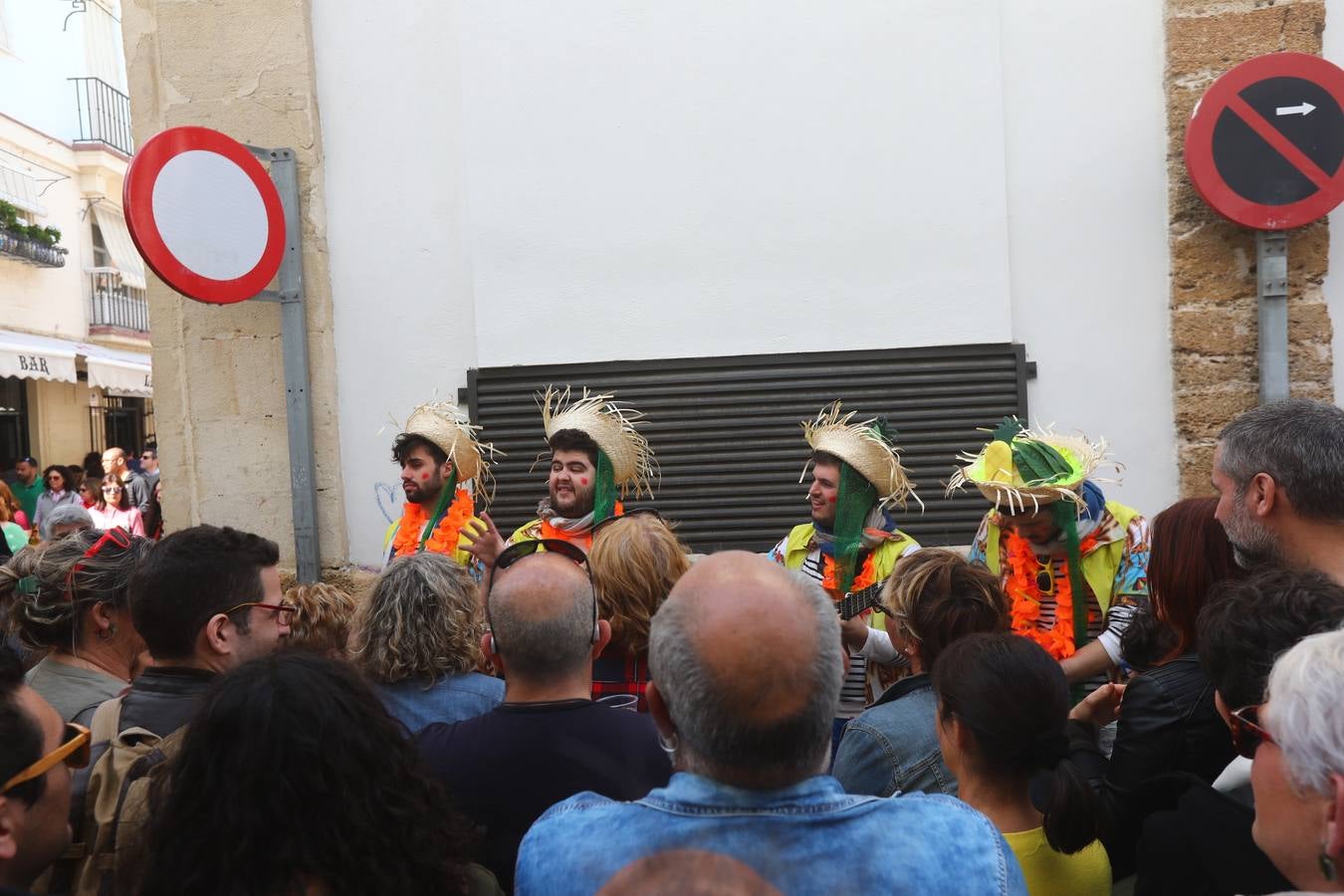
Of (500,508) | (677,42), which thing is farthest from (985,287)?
(500,508)

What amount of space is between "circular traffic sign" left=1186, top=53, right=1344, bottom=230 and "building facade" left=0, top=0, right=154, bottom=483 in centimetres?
1532

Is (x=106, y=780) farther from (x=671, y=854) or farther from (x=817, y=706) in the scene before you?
(x=817, y=706)

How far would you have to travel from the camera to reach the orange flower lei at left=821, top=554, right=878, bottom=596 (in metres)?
3.89

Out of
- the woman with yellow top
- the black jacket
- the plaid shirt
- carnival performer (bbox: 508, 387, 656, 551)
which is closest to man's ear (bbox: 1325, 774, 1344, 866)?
the woman with yellow top

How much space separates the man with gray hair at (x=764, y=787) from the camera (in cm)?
138

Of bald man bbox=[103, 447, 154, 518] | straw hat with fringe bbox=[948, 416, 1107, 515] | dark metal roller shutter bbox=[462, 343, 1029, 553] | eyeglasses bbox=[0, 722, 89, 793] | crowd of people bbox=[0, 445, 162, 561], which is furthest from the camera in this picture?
bald man bbox=[103, 447, 154, 518]

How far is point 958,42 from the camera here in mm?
5367

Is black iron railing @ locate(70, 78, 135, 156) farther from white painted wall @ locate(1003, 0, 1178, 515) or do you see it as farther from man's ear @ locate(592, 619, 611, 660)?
man's ear @ locate(592, 619, 611, 660)

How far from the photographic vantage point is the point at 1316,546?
2611 millimetres

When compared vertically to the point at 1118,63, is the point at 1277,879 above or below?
below

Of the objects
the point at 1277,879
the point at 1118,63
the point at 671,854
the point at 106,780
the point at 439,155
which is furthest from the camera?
the point at 439,155

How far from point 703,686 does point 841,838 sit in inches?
10.7

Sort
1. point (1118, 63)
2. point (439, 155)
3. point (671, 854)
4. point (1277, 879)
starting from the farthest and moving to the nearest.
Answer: point (439, 155) → point (1118, 63) → point (1277, 879) → point (671, 854)

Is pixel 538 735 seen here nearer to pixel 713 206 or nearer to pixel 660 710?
pixel 660 710
